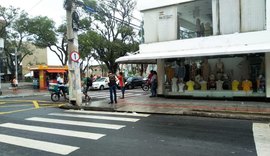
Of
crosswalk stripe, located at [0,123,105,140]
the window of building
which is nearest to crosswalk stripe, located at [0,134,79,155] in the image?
crosswalk stripe, located at [0,123,105,140]

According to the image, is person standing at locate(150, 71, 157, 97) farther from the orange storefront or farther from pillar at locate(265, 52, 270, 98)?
the orange storefront

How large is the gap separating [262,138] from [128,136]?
11.1 feet

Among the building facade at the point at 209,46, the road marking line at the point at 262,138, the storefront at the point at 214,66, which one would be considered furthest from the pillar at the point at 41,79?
the road marking line at the point at 262,138

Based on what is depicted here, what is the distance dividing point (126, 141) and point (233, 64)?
9.93m

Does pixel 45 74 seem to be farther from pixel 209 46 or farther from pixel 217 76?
pixel 209 46

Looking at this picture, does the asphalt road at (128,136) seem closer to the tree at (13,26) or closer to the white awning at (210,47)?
the white awning at (210,47)

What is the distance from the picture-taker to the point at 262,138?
7109mm

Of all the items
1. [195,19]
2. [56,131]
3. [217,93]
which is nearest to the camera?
[56,131]

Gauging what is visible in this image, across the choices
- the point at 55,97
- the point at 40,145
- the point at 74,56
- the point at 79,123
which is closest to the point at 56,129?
the point at 79,123

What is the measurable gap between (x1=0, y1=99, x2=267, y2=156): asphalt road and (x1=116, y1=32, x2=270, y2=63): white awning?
4.08m

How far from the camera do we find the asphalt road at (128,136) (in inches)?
248

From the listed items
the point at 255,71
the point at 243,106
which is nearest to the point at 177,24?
the point at 255,71

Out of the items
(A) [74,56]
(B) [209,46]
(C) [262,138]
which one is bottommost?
(C) [262,138]

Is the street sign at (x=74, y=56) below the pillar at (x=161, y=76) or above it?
above
